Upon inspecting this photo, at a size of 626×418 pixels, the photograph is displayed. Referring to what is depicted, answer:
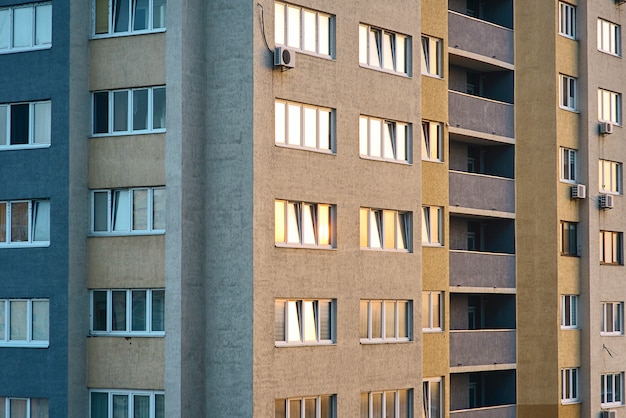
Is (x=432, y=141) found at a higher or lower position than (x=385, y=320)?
higher

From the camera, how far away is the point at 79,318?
1432 inches

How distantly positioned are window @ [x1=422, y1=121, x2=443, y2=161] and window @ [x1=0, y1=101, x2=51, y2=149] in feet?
41.3

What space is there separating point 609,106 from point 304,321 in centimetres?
2083

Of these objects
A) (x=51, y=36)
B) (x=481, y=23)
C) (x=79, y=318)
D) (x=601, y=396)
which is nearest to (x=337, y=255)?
(x=79, y=318)

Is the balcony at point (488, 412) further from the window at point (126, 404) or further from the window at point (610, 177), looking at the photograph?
the window at point (126, 404)

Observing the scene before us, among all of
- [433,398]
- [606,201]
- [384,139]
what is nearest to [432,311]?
[433,398]

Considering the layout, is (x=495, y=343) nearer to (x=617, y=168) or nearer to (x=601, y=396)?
(x=601, y=396)

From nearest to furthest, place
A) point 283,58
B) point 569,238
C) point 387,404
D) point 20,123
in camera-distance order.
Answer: point 283,58 → point 20,123 → point 387,404 → point 569,238

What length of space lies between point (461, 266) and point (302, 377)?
10.6m

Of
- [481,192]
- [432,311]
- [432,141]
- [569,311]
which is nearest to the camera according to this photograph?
[432,311]

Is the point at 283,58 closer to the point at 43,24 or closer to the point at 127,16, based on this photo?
the point at 127,16

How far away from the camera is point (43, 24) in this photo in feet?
123

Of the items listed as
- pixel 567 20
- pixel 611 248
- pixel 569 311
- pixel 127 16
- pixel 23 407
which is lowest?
pixel 23 407

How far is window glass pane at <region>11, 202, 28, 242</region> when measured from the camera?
37219mm
